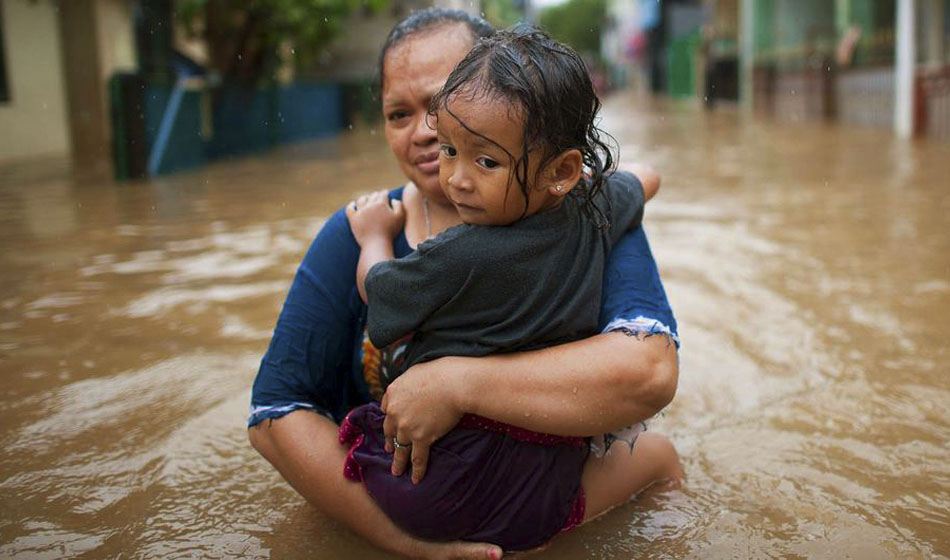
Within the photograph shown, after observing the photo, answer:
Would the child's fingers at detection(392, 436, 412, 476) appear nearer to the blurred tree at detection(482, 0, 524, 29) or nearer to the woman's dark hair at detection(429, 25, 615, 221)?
the woman's dark hair at detection(429, 25, 615, 221)

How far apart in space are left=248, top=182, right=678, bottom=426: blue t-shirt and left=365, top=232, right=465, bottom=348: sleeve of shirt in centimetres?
29

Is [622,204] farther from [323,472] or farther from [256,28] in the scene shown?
[256,28]

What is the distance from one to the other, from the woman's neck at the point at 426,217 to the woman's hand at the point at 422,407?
0.37 meters

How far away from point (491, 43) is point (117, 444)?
5.61ft

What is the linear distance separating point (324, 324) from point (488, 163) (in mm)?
649

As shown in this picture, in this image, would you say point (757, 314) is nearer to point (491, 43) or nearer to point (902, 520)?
point (902, 520)

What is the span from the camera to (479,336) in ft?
5.99

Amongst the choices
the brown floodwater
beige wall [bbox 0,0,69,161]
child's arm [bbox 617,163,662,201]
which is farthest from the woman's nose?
beige wall [bbox 0,0,69,161]

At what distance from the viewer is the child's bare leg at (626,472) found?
2113 mm

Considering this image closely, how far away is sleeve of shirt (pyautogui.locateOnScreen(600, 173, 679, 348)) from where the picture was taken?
1.90 meters

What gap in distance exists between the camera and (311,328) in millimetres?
2141

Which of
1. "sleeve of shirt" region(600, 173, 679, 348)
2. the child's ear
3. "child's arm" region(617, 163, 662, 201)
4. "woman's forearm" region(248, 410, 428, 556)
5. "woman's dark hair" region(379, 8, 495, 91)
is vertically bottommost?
"woman's forearm" region(248, 410, 428, 556)

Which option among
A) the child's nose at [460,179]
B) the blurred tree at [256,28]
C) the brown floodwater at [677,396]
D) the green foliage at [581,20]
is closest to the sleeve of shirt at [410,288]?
the child's nose at [460,179]

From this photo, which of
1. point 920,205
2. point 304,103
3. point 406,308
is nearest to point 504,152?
point 406,308
